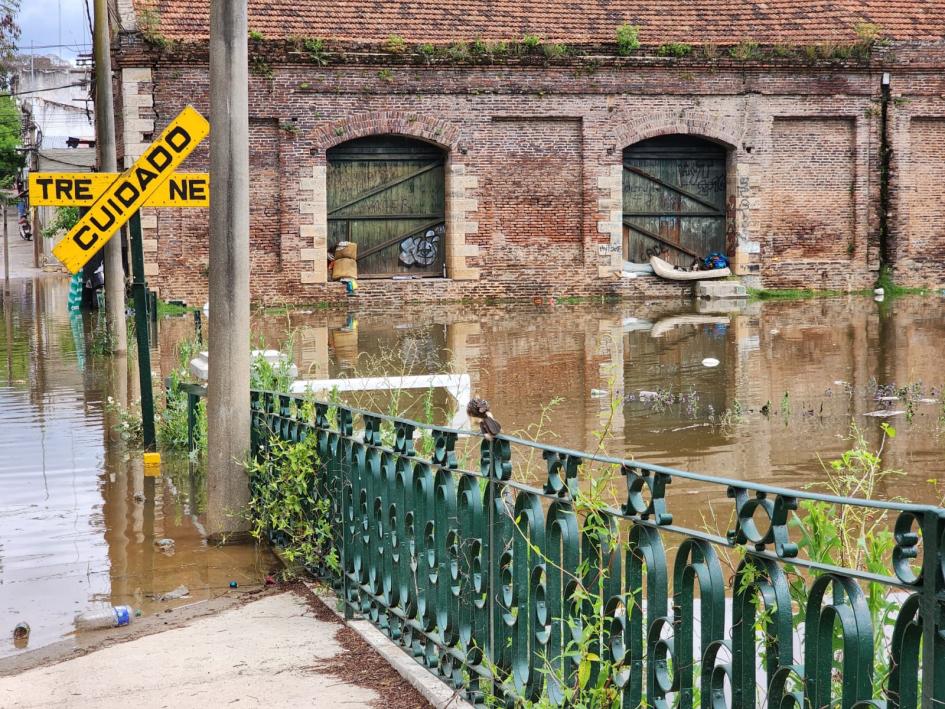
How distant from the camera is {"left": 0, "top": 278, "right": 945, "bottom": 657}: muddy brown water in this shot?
6402 millimetres

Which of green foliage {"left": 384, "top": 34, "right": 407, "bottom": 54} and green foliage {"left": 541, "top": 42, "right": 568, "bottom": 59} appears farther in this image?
green foliage {"left": 541, "top": 42, "right": 568, "bottom": 59}

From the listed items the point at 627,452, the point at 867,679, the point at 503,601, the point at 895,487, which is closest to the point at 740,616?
the point at 867,679

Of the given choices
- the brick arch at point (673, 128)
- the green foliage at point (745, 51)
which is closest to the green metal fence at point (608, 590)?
the brick arch at point (673, 128)

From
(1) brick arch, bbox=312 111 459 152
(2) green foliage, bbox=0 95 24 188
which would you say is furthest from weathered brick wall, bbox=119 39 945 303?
(2) green foliage, bbox=0 95 24 188

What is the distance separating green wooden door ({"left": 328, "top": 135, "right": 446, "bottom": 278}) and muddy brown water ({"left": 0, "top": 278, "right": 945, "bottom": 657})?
5.08ft

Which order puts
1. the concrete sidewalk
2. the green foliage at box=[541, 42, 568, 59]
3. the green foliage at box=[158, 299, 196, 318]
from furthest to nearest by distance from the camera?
the green foliage at box=[541, 42, 568, 59] < the green foliage at box=[158, 299, 196, 318] < the concrete sidewalk

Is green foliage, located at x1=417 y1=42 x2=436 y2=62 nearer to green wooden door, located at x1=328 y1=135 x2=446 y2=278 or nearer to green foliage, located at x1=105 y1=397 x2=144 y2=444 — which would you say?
green wooden door, located at x1=328 y1=135 x2=446 y2=278

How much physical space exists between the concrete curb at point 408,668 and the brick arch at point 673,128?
20447 mm

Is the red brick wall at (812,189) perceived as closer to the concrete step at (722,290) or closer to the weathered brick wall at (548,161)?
the weathered brick wall at (548,161)

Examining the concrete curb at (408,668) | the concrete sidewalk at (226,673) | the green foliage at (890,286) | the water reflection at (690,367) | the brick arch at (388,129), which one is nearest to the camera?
the concrete curb at (408,668)

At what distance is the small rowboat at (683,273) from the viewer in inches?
979

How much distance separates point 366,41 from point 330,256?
4.27m

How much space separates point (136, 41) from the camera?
22.1 m

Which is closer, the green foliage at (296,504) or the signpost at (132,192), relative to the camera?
the green foliage at (296,504)
